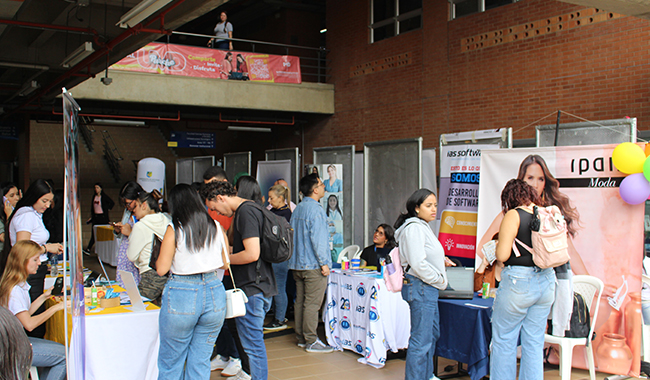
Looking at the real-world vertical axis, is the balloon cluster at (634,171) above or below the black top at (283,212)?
above

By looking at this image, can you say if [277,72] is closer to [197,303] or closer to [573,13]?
[573,13]

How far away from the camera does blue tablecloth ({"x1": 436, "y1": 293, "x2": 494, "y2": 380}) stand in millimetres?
3975

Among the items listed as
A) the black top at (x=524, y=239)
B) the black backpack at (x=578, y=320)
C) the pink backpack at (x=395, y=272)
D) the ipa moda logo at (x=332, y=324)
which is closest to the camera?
the black top at (x=524, y=239)

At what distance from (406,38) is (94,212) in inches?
309

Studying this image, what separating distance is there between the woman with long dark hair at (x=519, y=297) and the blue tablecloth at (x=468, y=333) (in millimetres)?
359

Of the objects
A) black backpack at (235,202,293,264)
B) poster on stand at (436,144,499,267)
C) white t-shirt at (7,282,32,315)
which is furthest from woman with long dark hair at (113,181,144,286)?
poster on stand at (436,144,499,267)

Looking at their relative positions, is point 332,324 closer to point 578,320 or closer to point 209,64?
point 578,320

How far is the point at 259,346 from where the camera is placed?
3.64 meters

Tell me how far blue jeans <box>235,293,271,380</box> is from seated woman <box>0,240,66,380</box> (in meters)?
1.13

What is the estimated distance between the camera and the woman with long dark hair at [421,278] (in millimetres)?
3766

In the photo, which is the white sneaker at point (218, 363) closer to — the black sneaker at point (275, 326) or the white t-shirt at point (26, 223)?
the black sneaker at point (275, 326)

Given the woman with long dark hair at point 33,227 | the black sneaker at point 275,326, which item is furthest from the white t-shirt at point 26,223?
the black sneaker at point 275,326

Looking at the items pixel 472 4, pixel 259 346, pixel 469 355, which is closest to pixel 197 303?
pixel 259 346

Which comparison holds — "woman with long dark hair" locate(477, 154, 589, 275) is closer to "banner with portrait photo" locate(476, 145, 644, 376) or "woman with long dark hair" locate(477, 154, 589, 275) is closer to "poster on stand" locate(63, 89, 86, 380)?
"banner with portrait photo" locate(476, 145, 644, 376)
